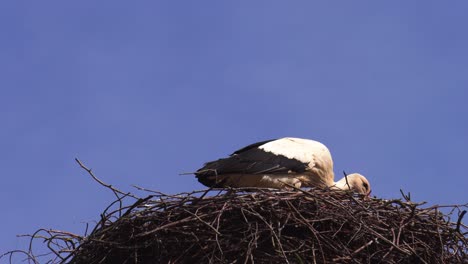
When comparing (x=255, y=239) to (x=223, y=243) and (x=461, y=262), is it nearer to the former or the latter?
(x=223, y=243)

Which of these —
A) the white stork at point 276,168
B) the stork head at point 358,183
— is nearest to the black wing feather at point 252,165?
the white stork at point 276,168

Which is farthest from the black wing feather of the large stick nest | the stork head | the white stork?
the large stick nest

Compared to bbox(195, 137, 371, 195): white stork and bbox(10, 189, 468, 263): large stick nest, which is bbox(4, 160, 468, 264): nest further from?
bbox(195, 137, 371, 195): white stork

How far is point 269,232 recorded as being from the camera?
6.86 meters

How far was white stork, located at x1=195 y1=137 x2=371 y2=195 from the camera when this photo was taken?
9.20 metres

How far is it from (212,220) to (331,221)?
0.82 meters

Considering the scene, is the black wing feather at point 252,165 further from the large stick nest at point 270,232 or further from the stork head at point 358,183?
the large stick nest at point 270,232

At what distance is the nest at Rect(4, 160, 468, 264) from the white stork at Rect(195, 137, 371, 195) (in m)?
1.78

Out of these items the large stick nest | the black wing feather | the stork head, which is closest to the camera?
the large stick nest

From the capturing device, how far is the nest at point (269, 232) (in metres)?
6.85

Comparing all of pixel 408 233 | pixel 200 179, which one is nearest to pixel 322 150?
pixel 200 179

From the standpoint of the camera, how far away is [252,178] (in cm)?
922

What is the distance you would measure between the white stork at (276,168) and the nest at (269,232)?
5.84 ft

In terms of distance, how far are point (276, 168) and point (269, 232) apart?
2.37 metres
